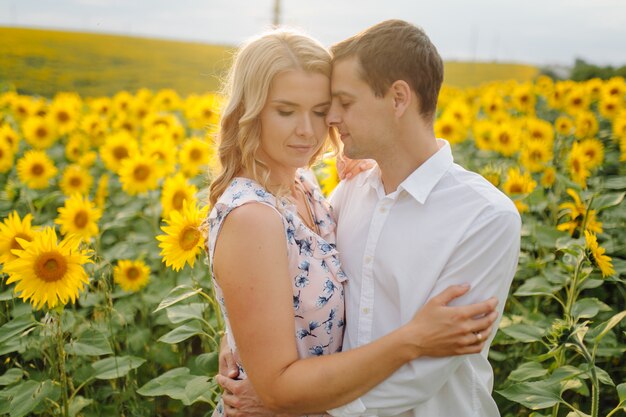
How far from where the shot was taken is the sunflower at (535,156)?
461 centimetres

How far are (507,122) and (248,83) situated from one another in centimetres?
401

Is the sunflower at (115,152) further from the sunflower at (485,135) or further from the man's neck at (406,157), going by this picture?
the man's neck at (406,157)

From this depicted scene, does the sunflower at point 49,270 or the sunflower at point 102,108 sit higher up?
the sunflower at point 49,270

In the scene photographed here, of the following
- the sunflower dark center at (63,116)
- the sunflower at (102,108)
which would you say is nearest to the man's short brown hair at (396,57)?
the sunflower dark center at (63,116)

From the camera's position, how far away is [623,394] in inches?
88.8

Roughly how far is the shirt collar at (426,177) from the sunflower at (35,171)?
3.85 meters

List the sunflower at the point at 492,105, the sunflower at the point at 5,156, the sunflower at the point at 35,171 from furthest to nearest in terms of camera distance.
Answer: the sunflower at the point at 492,105 → the sunflower at the point at 5,156 → the sunflower at the point at 35,171

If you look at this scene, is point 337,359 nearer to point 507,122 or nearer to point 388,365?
point 388,365

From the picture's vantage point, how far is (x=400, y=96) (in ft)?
7.88

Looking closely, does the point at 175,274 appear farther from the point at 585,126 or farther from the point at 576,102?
the point at 576,102

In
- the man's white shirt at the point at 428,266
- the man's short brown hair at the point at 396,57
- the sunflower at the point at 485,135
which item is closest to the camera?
the man's white shirt at the point at 428,266

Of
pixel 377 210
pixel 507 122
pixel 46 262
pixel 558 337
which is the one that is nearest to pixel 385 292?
pixel 377 210

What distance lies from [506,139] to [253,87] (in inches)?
143

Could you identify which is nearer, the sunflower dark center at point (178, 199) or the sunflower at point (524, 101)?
the sunflower dark center at point (178, 199)
